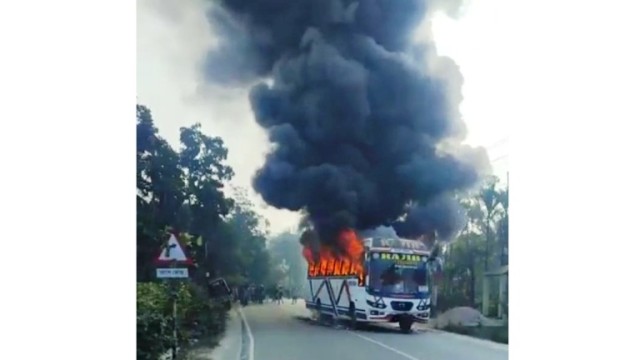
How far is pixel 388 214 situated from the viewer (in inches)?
119

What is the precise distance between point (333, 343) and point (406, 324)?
→ 0.96ft

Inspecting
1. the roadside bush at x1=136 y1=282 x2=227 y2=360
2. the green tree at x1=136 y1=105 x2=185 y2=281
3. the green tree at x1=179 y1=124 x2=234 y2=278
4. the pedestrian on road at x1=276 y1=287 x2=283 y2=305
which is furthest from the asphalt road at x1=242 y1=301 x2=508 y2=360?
the green tree at x1=136 y1=105 x2=185 y2=281

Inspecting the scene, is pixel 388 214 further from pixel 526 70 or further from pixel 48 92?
pixel 48 92

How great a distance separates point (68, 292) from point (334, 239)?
3.26ft

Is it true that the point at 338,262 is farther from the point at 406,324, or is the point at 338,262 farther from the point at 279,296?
the point at 406,324

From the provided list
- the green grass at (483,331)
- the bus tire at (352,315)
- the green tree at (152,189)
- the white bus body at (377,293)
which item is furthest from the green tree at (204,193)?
the green grass at (483,331)

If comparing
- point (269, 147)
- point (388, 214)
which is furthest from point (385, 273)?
point (269, 147)

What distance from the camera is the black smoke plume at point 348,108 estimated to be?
2975mm

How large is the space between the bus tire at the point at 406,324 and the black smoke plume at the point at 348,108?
0.33m

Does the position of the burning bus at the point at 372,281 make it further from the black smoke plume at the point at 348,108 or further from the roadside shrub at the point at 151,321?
the roadside shrub at the point at 151,321

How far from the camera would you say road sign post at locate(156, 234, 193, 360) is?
9.73ft

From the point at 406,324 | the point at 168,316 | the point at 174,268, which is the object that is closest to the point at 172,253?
the point at 174,268

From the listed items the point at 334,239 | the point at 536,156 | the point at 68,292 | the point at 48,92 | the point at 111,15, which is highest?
the point at 111,15

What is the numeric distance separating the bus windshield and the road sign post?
0.71 metres
